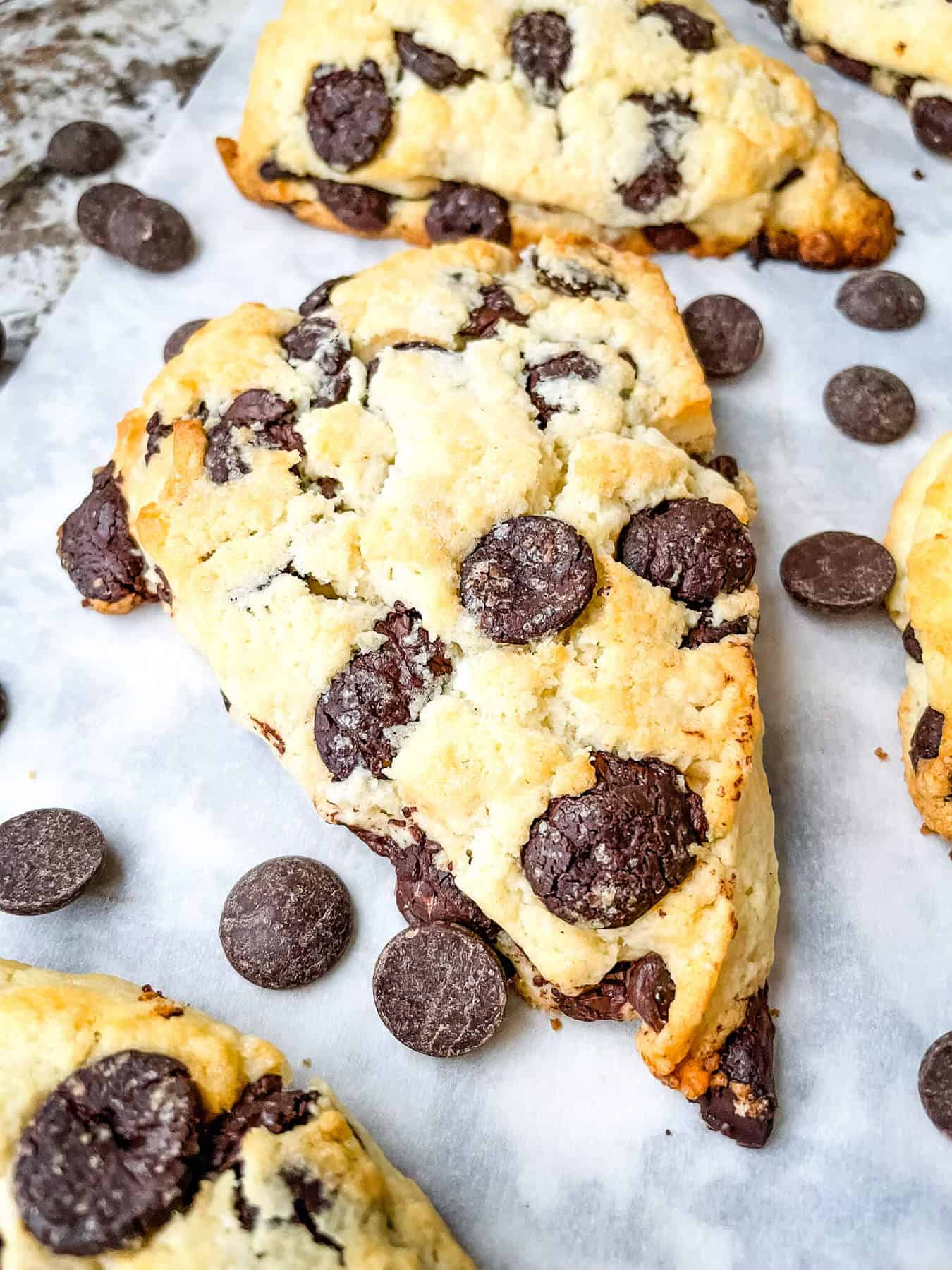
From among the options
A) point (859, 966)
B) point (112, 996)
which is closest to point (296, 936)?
point (112, 996)

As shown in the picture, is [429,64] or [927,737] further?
[429,64]

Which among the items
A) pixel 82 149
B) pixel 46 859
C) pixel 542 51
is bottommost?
pixel 46 859

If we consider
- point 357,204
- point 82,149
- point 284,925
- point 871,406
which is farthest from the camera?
point 82,149

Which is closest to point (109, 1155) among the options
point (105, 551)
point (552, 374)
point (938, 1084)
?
point (105, 551)

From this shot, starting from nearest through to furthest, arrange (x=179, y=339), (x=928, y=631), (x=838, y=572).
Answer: (x=928, y=631), (x=838, y=572), (x=179, y=339)

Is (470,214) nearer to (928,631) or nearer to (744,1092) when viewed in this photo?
(928,631)

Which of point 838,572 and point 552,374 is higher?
Answer: point 552,374
